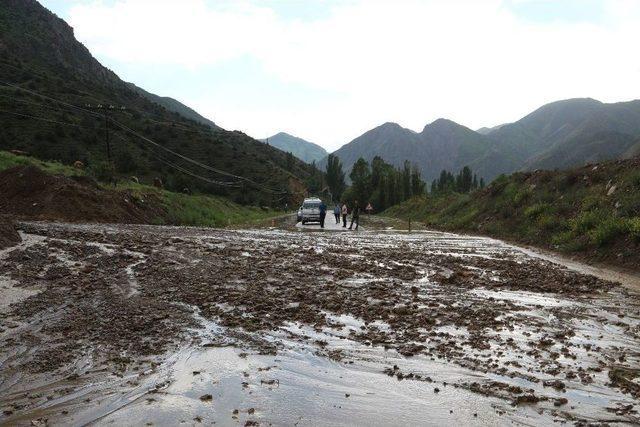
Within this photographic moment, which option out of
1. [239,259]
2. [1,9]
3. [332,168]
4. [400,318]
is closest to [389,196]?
[332,168]

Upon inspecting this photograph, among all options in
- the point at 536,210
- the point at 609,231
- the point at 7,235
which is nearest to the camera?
the point at 7,235

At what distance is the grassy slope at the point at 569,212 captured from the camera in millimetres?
15492

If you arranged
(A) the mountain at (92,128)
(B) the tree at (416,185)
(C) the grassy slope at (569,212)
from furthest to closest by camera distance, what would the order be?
(B) the tree at (416,185)
(A) the mountain at (92,128)
(C) the grassy slope at (569,212)

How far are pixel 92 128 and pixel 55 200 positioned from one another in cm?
4022

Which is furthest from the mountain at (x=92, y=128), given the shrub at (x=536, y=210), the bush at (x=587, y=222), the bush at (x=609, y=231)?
the bush at (x=609, y=231)

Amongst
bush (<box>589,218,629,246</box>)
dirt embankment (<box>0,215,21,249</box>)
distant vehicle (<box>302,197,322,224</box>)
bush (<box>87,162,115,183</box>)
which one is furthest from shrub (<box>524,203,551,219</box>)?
bush (<box>87,162,115,183</box>)

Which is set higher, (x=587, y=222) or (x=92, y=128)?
(x=92, y=128)

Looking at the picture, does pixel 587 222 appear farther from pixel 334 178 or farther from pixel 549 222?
pixel 334 178

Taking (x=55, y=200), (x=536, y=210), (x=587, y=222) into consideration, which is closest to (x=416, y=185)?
(x=536, y=210)

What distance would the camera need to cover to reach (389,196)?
88.9 meters

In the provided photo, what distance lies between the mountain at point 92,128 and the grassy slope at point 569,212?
2658 centimetres

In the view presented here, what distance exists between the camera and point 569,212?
2156cm

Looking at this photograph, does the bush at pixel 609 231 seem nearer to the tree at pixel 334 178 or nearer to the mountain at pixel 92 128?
the mountain at pixel 92 128

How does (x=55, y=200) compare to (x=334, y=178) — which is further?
(x=334, y=178)
